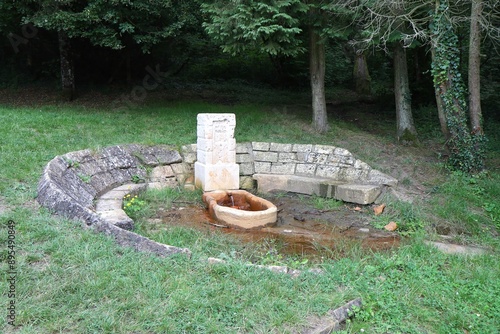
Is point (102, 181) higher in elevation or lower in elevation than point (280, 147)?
lower

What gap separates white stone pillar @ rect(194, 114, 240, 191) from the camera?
284 inches

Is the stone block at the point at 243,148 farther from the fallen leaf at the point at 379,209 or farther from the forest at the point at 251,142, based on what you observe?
the fallen leaf at the point at 379,209

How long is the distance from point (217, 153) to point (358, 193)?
98.7 inches

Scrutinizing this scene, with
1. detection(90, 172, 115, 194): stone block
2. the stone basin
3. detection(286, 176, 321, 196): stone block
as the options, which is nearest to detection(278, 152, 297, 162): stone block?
detection(286, 176, 321, 196): stone block

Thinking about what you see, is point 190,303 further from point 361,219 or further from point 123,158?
point 123,158

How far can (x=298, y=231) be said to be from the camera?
5.89 meters

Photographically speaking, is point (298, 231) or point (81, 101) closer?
point (298, 231)

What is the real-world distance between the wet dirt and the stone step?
0.19 metres

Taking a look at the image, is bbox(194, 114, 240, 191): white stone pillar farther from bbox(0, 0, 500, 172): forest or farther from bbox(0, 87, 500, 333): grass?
bbox(0, 0, 500, 172): forest

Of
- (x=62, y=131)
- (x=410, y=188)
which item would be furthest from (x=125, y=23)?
(x=410, y=188)

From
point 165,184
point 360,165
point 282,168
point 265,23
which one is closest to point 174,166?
point 165,184

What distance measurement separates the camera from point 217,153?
7316 mm

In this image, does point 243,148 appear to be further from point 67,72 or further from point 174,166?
point 67,72

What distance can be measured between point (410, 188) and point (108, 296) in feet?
18.5
